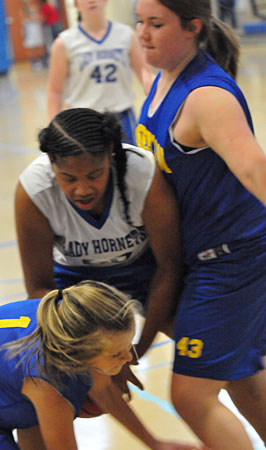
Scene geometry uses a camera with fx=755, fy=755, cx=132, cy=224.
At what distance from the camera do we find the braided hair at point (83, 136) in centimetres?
204

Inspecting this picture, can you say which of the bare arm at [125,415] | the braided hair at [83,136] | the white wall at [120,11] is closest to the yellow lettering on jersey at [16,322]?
the bare arm at [125,415]

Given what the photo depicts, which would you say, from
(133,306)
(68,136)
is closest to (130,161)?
(68,136)

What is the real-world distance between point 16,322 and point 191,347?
55 cm

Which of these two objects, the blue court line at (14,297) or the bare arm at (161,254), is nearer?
the bare arm at (161,254)

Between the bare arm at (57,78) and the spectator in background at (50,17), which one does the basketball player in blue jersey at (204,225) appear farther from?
the spectator in background at (50,17)

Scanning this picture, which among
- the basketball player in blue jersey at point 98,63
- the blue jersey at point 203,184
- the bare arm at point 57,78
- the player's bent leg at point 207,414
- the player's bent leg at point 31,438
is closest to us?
the blue jersey at point 203,184

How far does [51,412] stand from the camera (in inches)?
73.8

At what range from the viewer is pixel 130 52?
4625mm

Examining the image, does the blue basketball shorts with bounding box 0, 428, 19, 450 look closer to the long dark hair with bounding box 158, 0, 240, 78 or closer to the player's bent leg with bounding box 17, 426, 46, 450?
the player's bent leg with bounding box 17, 426, 46, 450

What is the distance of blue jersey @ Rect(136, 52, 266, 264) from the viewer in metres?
2.12

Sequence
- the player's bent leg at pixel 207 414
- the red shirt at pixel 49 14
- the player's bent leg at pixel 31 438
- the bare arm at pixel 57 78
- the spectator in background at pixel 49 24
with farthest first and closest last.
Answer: the spectator in background at pixel 49 24, the red shirt at pixel 49 14, the bare arm at pixel 57 78, the player's bent leg at pixel 31 438, the player's bent leg at pixel 207 414

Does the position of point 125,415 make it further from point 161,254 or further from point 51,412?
point 161,254

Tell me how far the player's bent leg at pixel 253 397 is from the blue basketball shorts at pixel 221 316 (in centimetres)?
17

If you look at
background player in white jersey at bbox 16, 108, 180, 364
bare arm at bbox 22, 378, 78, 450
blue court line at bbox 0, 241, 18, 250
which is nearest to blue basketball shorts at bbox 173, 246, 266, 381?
background player in white jersey at bbox 16, 108, 180, 364
